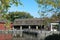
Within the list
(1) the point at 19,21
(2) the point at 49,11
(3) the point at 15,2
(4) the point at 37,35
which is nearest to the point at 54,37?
(2) the point at 49,11

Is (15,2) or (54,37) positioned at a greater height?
(15,2)

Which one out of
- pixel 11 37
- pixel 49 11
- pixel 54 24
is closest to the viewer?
pixel 49 11

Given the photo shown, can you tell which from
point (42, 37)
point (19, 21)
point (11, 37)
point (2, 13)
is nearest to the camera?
point (2, 13)

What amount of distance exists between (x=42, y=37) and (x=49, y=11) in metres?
5.25

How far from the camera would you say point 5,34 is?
90.7ft

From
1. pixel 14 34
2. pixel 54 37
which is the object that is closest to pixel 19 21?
pixel 14 34

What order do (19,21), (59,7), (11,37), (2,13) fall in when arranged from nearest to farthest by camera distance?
(2,13), (59,7), (11,37), (19,21)

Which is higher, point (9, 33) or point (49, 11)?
point (49, 11)

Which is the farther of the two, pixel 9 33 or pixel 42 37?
pixel 9 33

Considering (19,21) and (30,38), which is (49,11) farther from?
(19,21)

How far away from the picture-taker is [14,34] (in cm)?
2975

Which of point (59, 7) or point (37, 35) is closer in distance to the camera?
point (59, 7)

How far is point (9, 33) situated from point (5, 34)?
738mm

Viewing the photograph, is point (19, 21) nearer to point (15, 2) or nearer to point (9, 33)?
point (9, 33)
